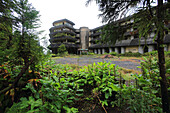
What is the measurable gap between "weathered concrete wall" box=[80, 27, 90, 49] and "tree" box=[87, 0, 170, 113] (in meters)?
34.4

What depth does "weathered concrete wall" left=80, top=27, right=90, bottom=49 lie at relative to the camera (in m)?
35.6

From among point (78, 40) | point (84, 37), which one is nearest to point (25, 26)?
point (84, 37)

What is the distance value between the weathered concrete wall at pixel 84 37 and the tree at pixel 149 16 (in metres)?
34.4

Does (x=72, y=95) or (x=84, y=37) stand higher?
(x=84, y=37)

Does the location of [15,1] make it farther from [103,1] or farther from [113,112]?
[113,112]

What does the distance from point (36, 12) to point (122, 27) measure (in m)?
2.14

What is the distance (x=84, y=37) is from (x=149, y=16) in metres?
35.7

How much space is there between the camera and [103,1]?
4.61 feet

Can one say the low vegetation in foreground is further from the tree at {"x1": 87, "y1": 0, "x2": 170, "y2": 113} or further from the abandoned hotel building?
the abandoned hotel building

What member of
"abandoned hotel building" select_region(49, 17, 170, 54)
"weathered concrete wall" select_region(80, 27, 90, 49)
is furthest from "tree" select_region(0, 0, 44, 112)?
"weathered concrete wall" select_region(80, 27, 90, 49)

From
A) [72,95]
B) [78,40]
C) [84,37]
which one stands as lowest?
[72,95]

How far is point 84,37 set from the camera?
35.7 meters

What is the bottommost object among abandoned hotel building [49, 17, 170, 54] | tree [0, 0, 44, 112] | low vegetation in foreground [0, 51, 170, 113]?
low vegetation in foreground [0, 51, 170, 113]

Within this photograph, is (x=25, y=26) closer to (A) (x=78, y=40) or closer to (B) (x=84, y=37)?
(B) (x=84, y=37)
